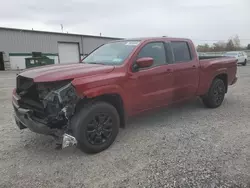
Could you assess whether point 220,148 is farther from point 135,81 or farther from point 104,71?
point 104,71

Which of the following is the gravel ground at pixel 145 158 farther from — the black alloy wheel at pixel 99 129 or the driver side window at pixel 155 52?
the driver side window at pixel 155 52

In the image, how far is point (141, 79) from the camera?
3924 millimetres

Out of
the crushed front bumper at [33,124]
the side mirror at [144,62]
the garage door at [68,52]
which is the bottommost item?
the crushed front bumper at [33,124]

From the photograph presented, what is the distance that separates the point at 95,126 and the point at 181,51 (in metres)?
2.74

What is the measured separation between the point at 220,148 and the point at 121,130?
6.04ft

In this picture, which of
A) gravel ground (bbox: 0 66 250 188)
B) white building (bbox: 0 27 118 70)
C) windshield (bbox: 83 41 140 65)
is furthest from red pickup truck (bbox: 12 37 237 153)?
white building (bbox: 0 27 118 70)

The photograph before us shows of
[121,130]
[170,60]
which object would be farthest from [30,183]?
[170,60]

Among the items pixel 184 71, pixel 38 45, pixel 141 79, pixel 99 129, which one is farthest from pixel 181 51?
pixel 38 45

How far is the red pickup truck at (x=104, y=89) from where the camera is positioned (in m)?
3.10

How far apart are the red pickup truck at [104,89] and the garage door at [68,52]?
26442 mm

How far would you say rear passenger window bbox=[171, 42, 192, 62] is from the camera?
4758 mm

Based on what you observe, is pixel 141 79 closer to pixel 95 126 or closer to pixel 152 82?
pixel 152 82

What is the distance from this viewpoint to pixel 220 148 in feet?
11.5

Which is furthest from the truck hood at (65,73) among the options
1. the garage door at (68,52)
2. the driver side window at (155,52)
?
the garage door at (68,52)
